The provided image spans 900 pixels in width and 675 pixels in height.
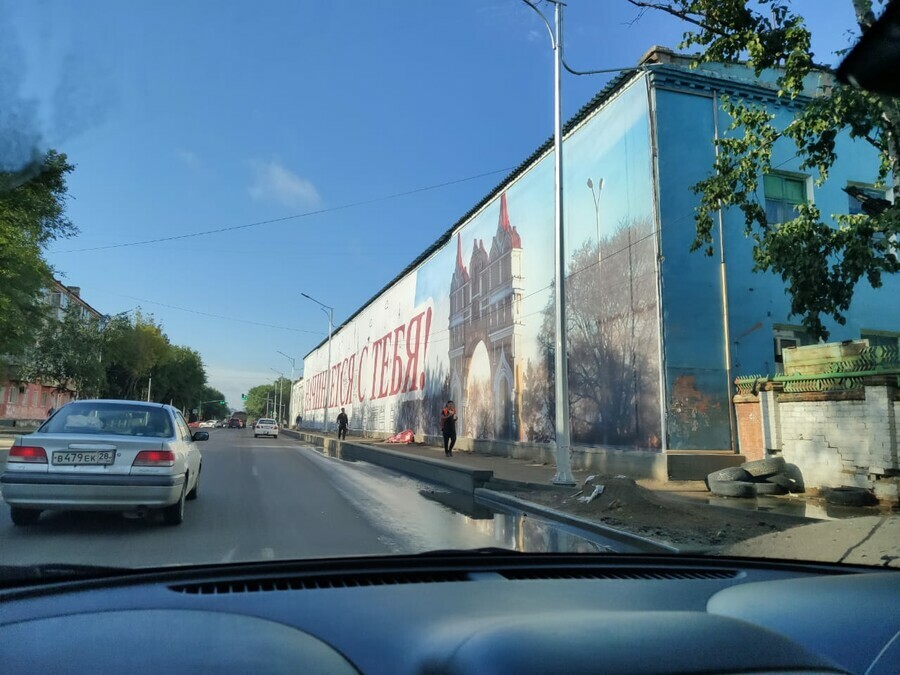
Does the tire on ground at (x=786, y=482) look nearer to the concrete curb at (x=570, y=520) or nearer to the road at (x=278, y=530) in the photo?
the concrete curb at (x=570, y=520)

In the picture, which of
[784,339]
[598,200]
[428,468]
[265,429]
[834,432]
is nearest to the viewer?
[834,432]

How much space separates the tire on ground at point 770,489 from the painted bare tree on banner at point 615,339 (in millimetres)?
3255

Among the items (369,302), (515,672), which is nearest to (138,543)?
(515,672)

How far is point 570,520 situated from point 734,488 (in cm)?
464

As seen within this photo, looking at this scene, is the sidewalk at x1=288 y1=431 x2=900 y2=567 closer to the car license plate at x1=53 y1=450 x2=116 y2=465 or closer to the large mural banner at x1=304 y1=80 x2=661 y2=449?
the large mural banner at x1=304 y1=80 x2=661 y2=449

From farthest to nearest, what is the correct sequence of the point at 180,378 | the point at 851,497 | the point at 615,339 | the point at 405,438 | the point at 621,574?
the point at 180,378 → the point at 405,438 → the point at 615,339 → the point at 851,497 → the point at 621,574

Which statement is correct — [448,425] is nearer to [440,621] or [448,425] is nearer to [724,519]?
[724,519]

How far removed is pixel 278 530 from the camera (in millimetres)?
7992

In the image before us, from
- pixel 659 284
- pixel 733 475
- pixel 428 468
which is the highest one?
pixel 659 284

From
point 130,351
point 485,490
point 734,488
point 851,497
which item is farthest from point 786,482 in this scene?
point 130,351

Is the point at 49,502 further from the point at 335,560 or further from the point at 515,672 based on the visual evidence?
the point at 515,672

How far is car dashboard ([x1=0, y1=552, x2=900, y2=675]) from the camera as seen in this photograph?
1.82 meters

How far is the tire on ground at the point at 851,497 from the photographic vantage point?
1106 cm

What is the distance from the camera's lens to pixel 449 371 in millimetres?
32938
